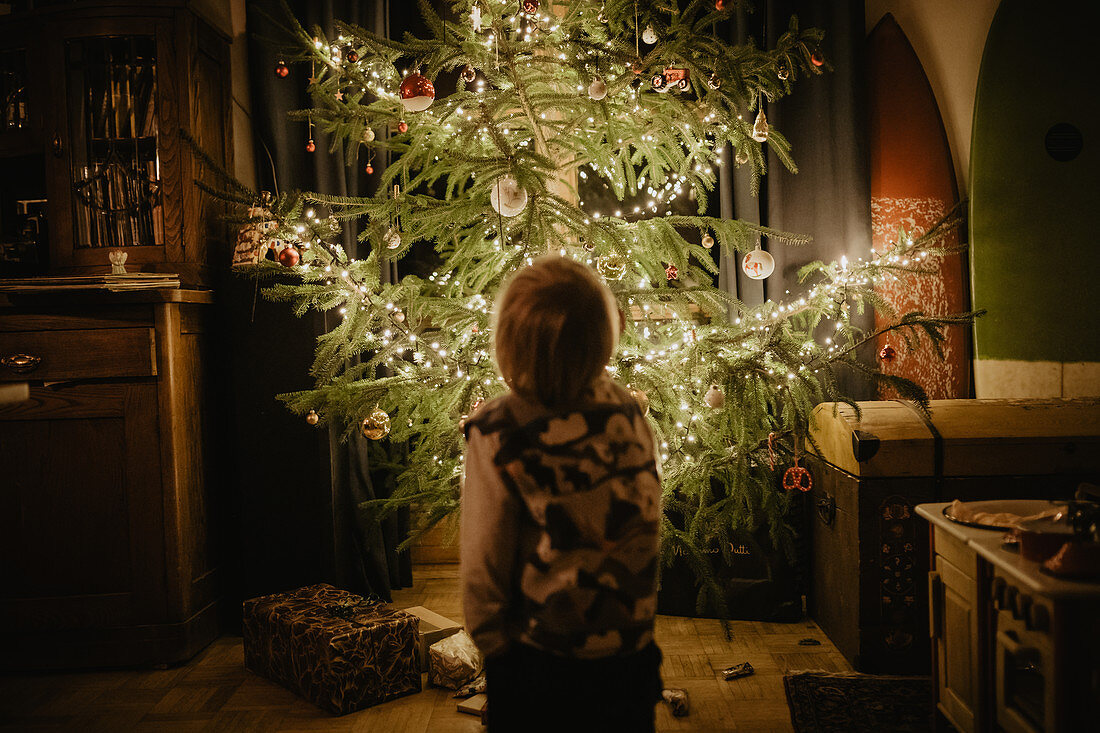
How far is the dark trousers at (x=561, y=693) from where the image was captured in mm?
1113

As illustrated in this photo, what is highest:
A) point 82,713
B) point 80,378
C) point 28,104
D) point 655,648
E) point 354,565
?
point 28,104

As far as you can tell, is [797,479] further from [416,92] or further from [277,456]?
[277,456]

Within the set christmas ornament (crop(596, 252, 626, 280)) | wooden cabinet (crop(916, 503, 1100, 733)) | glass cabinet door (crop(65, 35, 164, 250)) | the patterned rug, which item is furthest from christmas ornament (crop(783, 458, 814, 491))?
glass cabinet door (crop(65, 35, 164, 250))

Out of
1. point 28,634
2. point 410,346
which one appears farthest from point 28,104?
point 28,634

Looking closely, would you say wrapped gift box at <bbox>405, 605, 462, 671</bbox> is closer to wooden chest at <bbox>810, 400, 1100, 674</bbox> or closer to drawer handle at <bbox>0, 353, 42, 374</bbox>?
wooden chest at <bbox>810, 400, 1100, 674</bbox>

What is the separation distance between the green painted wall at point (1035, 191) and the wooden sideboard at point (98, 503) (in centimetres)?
277

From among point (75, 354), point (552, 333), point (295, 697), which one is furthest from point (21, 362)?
point (552, 333)

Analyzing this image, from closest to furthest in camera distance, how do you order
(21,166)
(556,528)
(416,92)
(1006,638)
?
(556,528) → (1006,638) → (416,92) → (21,166)

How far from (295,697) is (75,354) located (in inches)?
49.6

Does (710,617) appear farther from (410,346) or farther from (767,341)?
(410,346)

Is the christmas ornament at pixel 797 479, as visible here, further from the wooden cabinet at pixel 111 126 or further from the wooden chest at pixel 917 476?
the wooden cabinet at pixel 111 126

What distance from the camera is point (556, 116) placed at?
9.91ft

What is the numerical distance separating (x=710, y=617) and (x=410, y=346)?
144cm

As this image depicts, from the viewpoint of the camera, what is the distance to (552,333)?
3.64 ft
